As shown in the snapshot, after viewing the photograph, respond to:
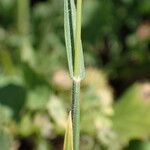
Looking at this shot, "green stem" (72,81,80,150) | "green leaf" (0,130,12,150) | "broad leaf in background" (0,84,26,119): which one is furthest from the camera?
"broad leaf in background" (0,84,26,119)

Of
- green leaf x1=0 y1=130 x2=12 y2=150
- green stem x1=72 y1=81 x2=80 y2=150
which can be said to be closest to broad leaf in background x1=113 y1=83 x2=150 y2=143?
green leaf x1=0 y1=130 x2=12 y2=150

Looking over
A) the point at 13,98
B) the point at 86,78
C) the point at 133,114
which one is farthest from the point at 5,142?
the point at 86,78

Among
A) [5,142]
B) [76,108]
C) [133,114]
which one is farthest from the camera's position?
[133,114]

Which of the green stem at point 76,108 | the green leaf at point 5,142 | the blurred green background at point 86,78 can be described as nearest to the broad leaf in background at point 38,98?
the blurred green background at point 86,78

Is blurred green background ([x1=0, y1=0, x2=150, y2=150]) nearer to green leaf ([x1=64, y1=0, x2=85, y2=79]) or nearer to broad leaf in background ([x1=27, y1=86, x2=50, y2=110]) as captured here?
broad leaf in background ([x1=27, y1=86, x2=50, y2=110])

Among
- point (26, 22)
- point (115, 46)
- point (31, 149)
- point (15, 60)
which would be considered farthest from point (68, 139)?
point (115, 46)

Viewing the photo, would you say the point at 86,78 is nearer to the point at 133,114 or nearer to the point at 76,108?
the point at 133,114

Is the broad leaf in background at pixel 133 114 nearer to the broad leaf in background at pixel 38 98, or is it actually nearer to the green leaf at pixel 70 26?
the broad leaf in background at pixel 38 98

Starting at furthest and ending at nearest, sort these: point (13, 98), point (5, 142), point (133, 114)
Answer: point (133, 114), point (13, 98), point (5, 142)
